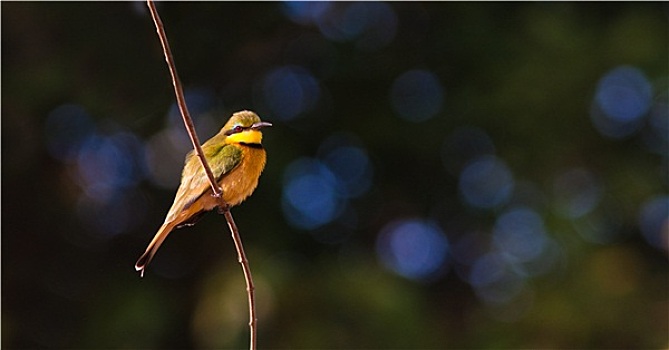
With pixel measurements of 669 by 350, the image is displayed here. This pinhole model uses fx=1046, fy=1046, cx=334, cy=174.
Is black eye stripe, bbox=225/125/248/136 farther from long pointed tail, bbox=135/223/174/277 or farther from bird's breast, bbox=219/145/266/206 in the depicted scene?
long pointed tail, bbox=135/223/174/277

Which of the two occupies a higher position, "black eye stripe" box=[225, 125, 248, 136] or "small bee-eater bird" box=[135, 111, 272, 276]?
"black eye stripe" box=[225, 125, 248, 136]

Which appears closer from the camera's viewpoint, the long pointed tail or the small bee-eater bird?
the long pointed tail

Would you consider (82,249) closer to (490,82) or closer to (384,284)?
(384,284)

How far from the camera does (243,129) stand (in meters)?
1.82

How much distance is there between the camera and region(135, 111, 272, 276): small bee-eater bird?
5.79ft

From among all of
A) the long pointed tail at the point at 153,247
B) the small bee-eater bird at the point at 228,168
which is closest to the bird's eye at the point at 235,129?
the small bee-eater bird at the point at 228,168

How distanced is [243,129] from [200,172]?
11 centimetres

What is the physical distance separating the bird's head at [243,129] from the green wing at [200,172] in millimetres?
19

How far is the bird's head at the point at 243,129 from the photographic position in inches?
71.4

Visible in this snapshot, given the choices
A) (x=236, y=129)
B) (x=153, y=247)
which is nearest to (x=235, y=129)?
(x=236, y=129)

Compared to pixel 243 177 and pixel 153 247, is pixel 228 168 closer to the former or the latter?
pixel 243 177

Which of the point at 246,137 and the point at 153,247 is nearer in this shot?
the point at 153,247

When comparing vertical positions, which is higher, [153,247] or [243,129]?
[243,129]

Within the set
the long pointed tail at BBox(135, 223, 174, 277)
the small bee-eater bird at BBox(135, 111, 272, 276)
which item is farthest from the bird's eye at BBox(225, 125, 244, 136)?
the long pointed tail at BBox(135, 223, 174, 277)
